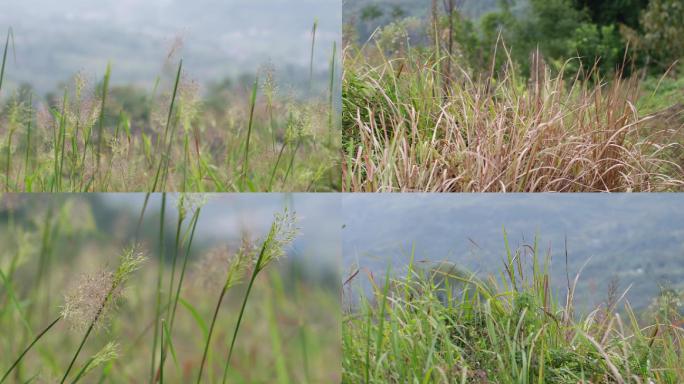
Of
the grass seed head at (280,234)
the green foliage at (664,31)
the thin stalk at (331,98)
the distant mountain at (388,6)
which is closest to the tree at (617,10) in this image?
the green foliage at (664,31)

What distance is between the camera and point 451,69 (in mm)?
3359

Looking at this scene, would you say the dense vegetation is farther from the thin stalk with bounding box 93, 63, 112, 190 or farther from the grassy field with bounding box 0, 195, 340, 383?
the thin stalk with bounding box 93, 63, 112, 190

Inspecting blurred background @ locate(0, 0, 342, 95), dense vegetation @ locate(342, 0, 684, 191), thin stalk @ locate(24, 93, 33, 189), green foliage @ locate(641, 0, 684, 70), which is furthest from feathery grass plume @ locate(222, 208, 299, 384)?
green foliage @ locate(641, 0, 684, 70)

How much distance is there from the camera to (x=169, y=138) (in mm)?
2787

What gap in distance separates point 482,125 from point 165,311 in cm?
148

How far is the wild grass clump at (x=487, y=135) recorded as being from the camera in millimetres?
2859

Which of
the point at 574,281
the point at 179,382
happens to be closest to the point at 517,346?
the point at 574,281

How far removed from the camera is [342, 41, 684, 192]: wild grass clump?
2859 mm

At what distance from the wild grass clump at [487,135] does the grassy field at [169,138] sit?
0.66 feet

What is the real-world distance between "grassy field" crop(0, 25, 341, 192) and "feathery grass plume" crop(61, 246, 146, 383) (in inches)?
12.8

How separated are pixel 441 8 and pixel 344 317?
208 centimetres

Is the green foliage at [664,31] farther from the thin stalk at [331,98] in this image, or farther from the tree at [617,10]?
the thin stalk at [331,98]

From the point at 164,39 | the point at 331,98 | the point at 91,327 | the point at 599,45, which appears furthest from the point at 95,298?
the point at 599,45

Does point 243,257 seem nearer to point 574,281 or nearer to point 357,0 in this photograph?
point 574,281
